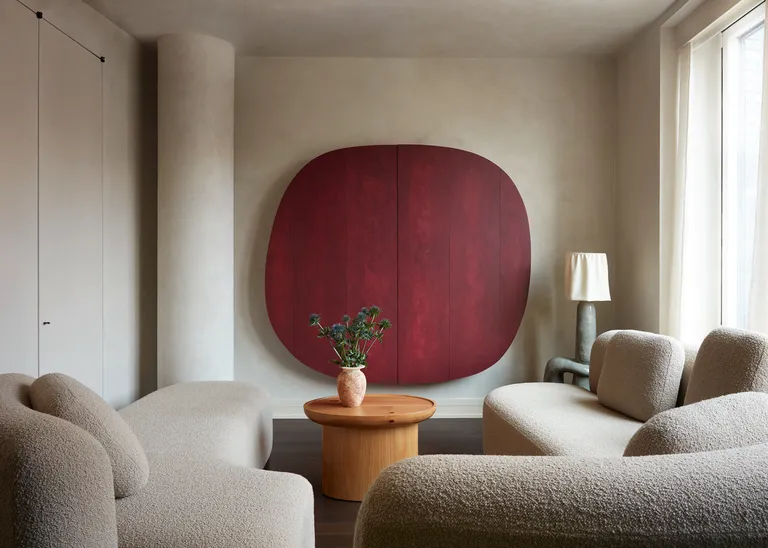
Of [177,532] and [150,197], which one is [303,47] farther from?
[177,532]

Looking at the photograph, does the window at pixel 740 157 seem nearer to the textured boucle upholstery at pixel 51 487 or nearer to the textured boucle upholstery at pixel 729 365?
the textured boucle upholstery at pixel 729 365

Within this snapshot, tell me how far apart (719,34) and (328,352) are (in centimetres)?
326

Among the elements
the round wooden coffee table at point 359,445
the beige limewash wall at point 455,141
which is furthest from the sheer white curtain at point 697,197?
the round wooden coffee table at point 359,445

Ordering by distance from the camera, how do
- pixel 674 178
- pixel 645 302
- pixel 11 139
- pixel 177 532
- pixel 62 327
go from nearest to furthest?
pixel 177 532, pixel 11 139, pixel 62 327, pixel 674 178, pixel 645 302

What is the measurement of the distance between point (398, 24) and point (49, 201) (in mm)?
2430

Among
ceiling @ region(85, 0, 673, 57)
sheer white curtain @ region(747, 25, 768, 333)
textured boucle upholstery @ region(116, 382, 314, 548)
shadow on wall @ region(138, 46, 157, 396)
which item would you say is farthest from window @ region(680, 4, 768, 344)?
shadow on wall @ region(138, 46, 157, 396)

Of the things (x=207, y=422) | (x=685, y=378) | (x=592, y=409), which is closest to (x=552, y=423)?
(x=592, y=409)

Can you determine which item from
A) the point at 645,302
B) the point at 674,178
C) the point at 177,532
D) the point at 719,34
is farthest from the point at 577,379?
the point at 177,532

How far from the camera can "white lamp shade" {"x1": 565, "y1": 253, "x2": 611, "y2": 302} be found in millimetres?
4695

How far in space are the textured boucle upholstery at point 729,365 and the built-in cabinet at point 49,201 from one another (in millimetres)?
3109

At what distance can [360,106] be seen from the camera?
528cm

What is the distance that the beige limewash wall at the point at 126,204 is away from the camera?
445cm

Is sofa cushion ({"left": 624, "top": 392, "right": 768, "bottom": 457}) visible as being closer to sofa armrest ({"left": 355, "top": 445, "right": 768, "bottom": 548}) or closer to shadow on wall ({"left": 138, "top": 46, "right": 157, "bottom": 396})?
sofa armrest ({"left": 355, "top": 445, "right": 768, "bottom": 548})

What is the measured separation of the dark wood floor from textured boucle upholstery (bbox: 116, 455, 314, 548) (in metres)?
0.69
